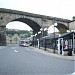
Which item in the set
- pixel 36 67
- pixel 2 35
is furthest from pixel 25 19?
pixel 36 67

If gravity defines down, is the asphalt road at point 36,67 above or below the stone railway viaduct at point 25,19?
below

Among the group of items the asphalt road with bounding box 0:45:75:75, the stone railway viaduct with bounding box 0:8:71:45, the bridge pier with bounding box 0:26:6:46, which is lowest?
the asphalt road with bounding box 0:45:75:75

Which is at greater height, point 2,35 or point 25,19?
point 25,19

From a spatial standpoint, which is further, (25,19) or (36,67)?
(25,19)

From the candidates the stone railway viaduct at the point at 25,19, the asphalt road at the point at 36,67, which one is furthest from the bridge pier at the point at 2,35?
the asphalt road at the point at 36,67

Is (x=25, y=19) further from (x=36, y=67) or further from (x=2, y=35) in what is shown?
(x=36, y=67)

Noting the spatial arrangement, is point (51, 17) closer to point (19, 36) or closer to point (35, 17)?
point (35, 17)

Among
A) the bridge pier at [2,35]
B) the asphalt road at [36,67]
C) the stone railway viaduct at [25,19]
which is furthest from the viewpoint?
the stone railway viaduct at [25,19]

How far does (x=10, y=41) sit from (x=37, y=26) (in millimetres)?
56794

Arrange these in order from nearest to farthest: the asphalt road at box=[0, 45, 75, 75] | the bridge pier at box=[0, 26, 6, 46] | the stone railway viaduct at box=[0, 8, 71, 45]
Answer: the asphalt road at box=[0, 45, 75, 75] → the bridge pier at box=[0, 26, 6, 46] → the stone railway viaduct at box=[0, 8, 71, 45]

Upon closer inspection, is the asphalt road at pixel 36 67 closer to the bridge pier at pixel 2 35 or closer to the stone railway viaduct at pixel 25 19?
the stone railway viaduct at pixel 25 19

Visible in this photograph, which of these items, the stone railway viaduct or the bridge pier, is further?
the stone railway viaduct

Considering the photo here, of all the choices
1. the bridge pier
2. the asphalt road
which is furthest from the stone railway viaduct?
the asphalt road

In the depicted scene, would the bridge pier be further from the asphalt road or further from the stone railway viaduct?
the asphalt road
